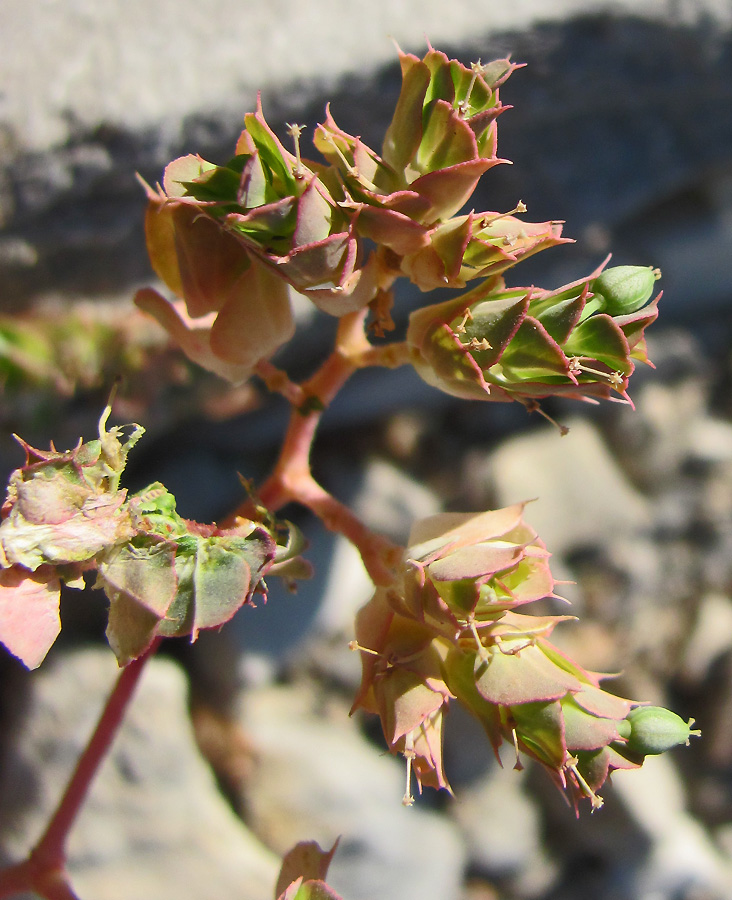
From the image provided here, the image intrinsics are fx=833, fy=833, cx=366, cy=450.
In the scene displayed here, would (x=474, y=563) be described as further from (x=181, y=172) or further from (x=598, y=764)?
(x=181, y=172)

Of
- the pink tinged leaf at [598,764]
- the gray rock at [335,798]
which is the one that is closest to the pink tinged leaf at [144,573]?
the pink tinged leaf at [598,764]

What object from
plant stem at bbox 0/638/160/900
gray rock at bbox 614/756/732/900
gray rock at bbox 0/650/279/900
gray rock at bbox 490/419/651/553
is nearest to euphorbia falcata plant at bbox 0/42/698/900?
plant stem at bbox 0/638/160/900

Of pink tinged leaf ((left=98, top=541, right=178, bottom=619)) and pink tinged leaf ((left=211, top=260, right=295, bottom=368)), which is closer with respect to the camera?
pink tinged leaf ((left=98, top=541, right=178, bottom=619))

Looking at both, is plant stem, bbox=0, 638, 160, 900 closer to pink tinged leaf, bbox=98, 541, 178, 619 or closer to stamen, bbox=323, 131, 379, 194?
pink tinged leaf, bbox=98, 541, 178, 619

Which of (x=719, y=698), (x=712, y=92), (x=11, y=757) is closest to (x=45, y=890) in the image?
(x=11, y=757)

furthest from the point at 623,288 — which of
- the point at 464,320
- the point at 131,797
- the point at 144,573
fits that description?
the point at 131,797

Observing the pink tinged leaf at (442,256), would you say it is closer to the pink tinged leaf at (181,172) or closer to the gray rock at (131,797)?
the pink tinged leaf at (181,172)

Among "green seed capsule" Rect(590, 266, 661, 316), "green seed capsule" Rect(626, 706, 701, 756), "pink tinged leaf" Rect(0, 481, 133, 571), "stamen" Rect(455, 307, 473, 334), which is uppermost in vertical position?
"green seed capsule" Rect(590, 266, 661, 316)
